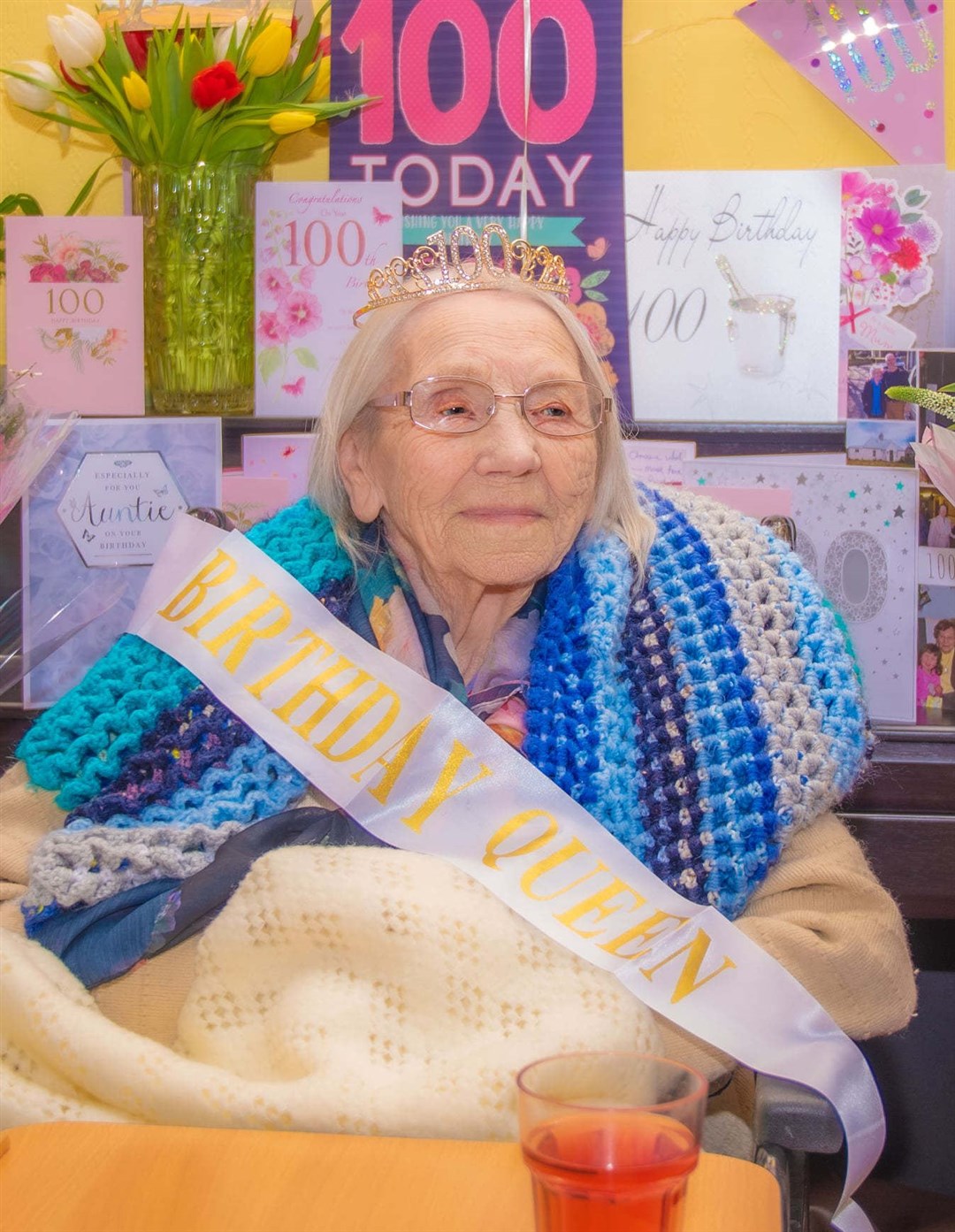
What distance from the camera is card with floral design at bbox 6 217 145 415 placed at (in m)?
2.12

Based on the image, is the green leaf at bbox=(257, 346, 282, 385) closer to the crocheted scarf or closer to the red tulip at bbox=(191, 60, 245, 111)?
the red tulip at bbox=(191, 60, 245, 111)

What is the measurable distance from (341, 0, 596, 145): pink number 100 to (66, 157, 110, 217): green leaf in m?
0.45

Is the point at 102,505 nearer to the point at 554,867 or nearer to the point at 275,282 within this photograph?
the point at 275,282

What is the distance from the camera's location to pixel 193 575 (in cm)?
171

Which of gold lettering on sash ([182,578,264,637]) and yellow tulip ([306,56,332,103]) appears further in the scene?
yellow tulip ([306,56,332,103])

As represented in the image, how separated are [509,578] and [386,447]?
0.81 ft

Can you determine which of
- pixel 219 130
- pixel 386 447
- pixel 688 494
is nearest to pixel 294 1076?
pixel 386 447

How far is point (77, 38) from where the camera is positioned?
196 cm

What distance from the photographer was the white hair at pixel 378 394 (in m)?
1.70

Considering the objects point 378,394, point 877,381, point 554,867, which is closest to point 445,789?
point 554,867

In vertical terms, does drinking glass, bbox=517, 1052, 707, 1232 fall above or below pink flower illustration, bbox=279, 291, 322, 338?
below

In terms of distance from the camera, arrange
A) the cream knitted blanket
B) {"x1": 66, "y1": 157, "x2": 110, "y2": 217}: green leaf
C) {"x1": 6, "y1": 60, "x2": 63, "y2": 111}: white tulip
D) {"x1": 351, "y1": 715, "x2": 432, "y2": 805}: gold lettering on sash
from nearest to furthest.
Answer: the cream knitted blanket → {"x1": 351, "y1": 715, "x2": 432, "y2": 805}: gold lettering on sash → {"x1": 6, "y1": 60, "x2": 63, "y2": 111}: white tulip → {"x1": 66, "y1": 157, "x2": 110, "y2": 217}: green leaf

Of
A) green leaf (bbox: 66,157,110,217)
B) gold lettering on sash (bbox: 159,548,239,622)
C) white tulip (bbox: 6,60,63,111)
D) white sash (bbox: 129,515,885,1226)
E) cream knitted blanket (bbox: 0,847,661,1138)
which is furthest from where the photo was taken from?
green leaf (bbox: 66,157,110,217)

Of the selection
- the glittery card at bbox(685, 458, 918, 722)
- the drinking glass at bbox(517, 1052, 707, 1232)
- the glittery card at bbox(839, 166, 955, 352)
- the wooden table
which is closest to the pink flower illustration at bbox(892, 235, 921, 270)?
the glittery card at bbox(839, 166, 955, 352)
